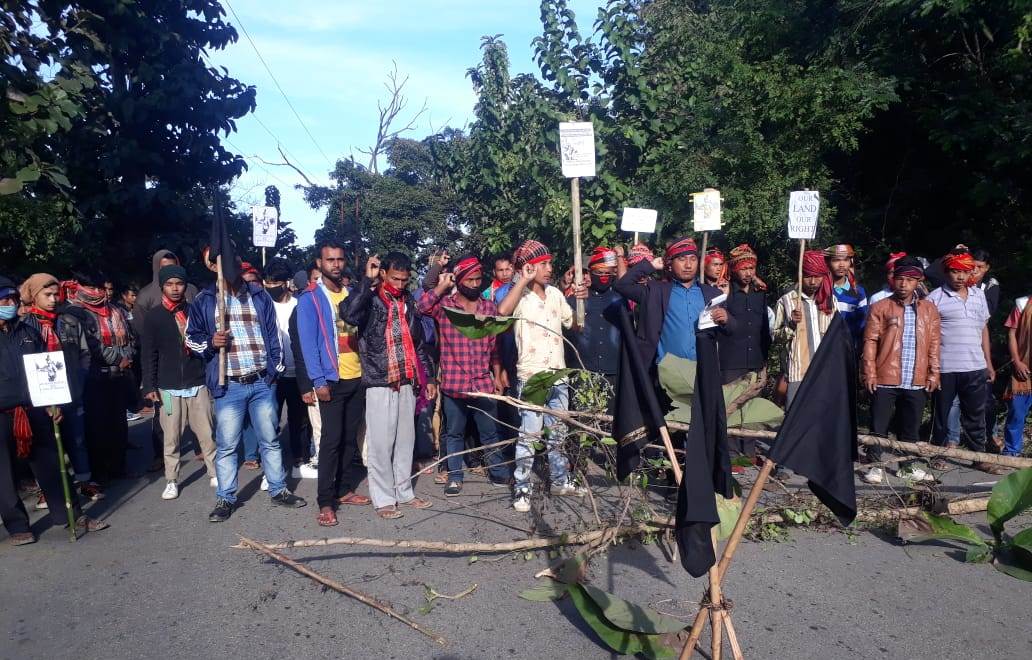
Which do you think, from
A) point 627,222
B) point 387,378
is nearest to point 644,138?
point 627,222

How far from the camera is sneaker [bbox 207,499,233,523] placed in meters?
5.97

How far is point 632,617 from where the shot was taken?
3.78m

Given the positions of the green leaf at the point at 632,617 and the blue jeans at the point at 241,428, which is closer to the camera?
the green leaf at the point at 632,617

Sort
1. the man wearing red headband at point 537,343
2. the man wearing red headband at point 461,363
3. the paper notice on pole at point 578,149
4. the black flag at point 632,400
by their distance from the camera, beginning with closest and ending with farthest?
the black flag at point 632,400 → the man wearing red headband at point 537,343 → the man wearing red headband at point 461,363 → the paper notice on pole at point 578,149

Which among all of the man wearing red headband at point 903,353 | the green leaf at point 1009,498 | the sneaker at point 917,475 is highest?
the man wearing red headband at point 903,353

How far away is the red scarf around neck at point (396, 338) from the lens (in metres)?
5.87

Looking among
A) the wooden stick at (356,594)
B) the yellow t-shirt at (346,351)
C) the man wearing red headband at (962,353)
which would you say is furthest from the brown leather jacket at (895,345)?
the wooden stick at (356,594)

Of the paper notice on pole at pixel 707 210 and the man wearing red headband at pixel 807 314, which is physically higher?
the paper notice on pole at pixel 707 210

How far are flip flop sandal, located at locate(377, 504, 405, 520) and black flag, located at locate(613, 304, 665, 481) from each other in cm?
351

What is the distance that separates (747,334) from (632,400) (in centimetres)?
470

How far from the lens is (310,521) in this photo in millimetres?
5957

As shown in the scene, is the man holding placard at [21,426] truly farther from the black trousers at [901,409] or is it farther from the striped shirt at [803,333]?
the black trousers at [901,409]

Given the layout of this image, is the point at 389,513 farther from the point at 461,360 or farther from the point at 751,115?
the point at 751,115

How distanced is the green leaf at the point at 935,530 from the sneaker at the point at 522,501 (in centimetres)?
272
